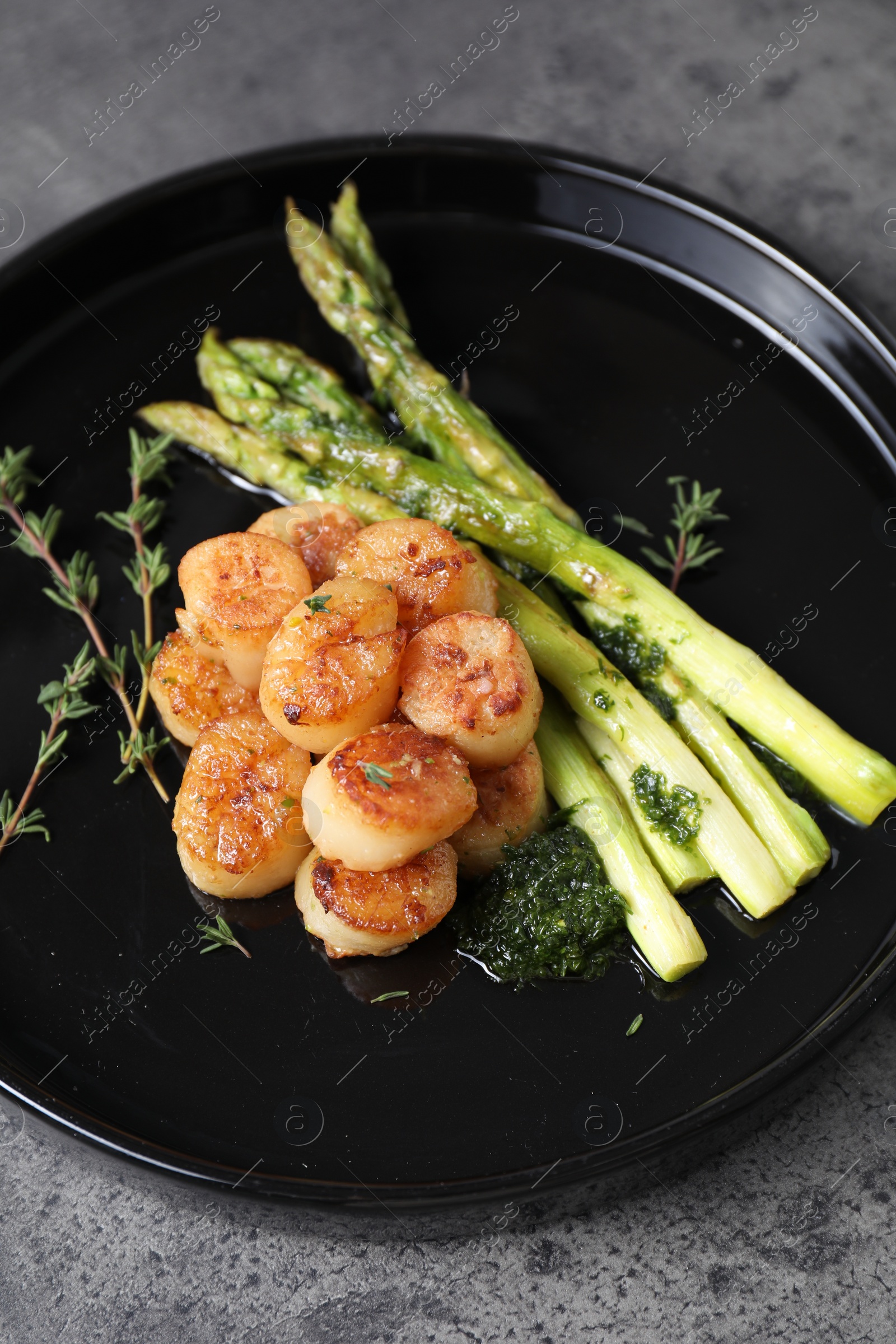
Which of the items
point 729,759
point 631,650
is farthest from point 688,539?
point 729,759

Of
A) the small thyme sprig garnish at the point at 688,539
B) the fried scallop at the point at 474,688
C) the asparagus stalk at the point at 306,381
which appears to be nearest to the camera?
the fried scallop at the point at 474,688

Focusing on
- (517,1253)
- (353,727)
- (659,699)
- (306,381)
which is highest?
(306,381)

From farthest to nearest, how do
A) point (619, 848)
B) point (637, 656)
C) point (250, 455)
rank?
point (250, 455) → point (637, 656) → point (619, 848)

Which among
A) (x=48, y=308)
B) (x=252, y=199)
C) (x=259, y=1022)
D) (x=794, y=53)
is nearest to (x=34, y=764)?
(x=259, y=1022)

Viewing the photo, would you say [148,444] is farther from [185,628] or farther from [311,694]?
[311,694]

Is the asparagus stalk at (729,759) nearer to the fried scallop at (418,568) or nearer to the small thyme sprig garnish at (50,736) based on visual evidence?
the fried scallop at (418,568)

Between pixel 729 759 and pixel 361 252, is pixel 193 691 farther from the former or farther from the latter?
pixel 361 252


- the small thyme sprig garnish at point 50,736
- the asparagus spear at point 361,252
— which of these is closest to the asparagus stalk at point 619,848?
the small thyme sprig garnish at point 50,736
